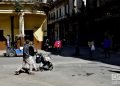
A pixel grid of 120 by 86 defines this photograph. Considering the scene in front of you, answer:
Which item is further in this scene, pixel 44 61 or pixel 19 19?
pixel 19 19

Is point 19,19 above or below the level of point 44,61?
above


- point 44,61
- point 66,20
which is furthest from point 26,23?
point 44,61

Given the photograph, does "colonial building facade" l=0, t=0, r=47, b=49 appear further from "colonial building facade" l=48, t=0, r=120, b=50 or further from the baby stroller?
the baby stroller

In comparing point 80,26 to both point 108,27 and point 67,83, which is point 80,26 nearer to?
point 108,27

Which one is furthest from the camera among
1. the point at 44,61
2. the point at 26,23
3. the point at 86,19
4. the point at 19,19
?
the point at 86,19

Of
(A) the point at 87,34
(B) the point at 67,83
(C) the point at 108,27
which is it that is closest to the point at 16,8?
(C) the point at 108,27

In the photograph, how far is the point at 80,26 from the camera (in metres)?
52.1

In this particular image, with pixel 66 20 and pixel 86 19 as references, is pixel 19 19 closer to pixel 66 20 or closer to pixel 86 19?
pixel 86 19

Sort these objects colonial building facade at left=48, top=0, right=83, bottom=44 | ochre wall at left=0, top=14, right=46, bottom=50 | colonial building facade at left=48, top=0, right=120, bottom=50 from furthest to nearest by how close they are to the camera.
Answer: colonial building facade at left=48, top=0, right=83, bottom=44, ochre wall at left=0, top=14, right=46, bottom=50, colonial building facade at left=48, top=0, right=120, bottom=50

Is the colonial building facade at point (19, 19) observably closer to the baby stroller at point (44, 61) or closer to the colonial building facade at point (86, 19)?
the colonial building facade at point (86, 19)

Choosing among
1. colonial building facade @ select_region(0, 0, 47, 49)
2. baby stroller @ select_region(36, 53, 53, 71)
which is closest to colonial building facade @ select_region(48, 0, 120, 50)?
colonial building facade @ select_region(0, 0, 47, 49)

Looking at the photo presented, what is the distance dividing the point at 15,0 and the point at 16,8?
0.81 m

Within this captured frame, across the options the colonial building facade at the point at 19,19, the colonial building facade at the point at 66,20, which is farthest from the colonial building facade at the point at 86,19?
the colonial building facade at the point at 19,19

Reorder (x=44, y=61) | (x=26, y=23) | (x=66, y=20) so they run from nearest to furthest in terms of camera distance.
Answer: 1. (x=44, y=61)
2. (x=26, y=23)
3. (x=66, y=20)
